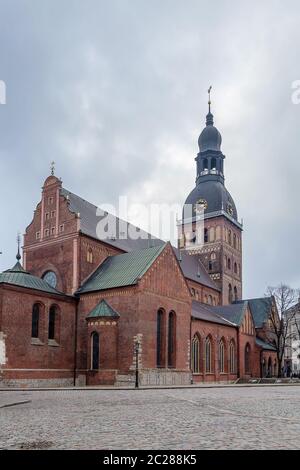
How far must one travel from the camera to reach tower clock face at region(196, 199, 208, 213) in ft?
246

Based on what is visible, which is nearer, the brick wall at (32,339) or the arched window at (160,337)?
the brick wall at (32,339)

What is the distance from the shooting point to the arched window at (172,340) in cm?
4534

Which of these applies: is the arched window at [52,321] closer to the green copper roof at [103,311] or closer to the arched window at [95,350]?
the green copper roof at [103,311]

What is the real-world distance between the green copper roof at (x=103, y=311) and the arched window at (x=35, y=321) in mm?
4041

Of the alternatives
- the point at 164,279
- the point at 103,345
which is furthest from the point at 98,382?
the point at 164,279

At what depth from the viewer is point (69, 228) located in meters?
46.7

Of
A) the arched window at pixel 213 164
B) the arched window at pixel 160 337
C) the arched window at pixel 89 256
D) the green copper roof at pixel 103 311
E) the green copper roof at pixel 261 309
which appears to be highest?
the arched window at pixel 213 164

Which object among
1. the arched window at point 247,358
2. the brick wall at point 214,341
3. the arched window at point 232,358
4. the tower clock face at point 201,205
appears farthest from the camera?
the tower clock face at point 201,205

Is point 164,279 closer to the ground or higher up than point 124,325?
higher up

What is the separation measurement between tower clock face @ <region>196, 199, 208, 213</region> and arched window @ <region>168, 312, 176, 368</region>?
31328 millimetres

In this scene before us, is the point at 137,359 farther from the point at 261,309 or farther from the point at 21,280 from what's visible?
the point at 261,309

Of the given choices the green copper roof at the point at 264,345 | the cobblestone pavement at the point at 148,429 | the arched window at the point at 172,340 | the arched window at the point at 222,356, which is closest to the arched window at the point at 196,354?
the arched window at the point at 222,356
